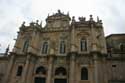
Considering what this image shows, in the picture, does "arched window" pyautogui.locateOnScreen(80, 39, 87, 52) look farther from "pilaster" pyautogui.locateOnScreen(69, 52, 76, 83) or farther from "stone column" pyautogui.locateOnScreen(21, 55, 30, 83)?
"stone column" pyautogui.locateOnScreen(21, 55, 30, 83)

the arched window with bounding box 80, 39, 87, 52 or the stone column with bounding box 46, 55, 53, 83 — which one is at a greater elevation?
the arched window with bounding box 80, 39, 87, 52

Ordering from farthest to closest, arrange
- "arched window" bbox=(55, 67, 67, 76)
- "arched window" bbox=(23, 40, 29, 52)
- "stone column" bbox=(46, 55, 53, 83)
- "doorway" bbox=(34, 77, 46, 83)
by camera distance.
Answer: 1. "arched window" bbox=(23, 40, 29, 52)
2. "arched window" bbox=(55, 67, 67, 76)
3. "doorway" bbox=(34, 77, 46, 83)
4. "stone column" bbox=(46, 55, 53, 83)

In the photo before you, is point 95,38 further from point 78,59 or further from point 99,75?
point 99,75

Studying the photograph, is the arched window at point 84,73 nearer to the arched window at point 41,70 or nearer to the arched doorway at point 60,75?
the arched doorway at point 60,75

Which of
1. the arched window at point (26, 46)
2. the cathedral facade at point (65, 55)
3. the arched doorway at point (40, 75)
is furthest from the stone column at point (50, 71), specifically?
the arched window at point (26, 46)

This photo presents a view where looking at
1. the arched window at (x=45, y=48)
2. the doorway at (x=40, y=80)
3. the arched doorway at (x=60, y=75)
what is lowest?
the doorway at (x=40, y=80)

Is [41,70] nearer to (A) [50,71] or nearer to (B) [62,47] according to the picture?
(A) [50,71]

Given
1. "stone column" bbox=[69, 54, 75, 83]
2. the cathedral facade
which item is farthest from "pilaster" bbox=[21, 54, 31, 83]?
"stone column" bbox=[69, 54, 75, 83]

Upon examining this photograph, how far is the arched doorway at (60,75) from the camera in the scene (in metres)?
23.3

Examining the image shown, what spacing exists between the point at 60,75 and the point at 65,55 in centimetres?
350

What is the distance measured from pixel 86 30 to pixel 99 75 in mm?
8969

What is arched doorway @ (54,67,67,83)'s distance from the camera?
23253 millimetres

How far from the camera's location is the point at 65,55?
25094 mm

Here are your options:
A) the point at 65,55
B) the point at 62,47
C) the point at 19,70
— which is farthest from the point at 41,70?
the point at 62,47
